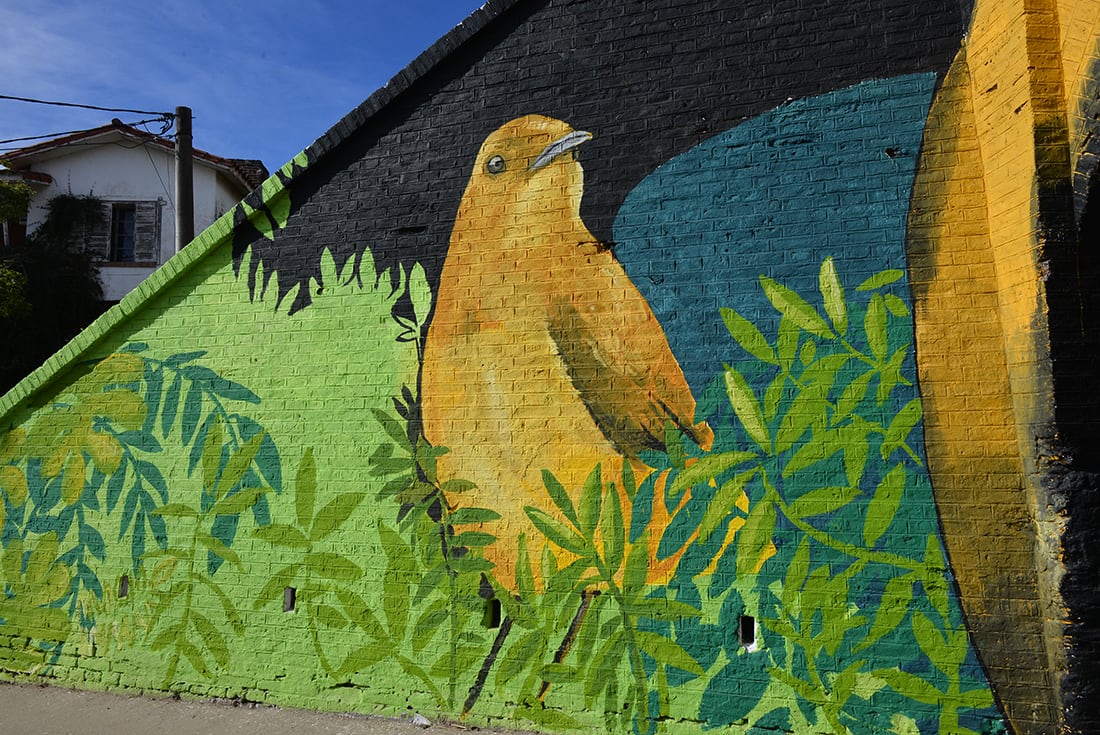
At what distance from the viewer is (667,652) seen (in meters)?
4.43

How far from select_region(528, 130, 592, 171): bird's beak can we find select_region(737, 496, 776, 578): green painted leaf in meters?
Result: 2.78

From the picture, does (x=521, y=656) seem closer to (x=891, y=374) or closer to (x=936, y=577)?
(x=936, y=577)

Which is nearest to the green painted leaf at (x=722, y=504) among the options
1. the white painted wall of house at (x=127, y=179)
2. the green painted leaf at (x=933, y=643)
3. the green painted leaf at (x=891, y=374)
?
the green painted leaf at (x=891, y=374)

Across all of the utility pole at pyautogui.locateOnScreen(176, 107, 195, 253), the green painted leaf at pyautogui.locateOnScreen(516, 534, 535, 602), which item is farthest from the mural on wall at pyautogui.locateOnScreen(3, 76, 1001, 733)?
the utility pole at pyautogui.locateOnScreen(176, 107, 195, 253)

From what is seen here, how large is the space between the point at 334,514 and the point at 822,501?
3.38 metres

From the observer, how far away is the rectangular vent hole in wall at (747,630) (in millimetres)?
4355

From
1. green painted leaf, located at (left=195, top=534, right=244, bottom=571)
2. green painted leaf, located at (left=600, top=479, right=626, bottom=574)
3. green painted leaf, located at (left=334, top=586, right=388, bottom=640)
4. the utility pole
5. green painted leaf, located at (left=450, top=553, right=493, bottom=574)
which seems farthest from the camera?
the utility pole

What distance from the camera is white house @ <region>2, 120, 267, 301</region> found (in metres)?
13.5

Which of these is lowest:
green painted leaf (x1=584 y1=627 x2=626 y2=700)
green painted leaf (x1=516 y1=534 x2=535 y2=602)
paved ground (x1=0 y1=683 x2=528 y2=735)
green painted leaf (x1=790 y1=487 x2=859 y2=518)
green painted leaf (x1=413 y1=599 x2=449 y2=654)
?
paved ground (x1=0 y1=683 x2=528 y2=735)

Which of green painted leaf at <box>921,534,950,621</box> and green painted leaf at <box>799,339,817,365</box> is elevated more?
green painted leaf at <box>799,339,817,365</box>

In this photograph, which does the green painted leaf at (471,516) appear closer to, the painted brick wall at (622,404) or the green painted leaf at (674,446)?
the painted brick wall at (622,404)

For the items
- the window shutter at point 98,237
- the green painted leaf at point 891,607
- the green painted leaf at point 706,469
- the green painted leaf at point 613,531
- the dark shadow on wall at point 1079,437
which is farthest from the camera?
the window shutter at point 98,237

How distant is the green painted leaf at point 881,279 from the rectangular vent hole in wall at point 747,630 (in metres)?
2.21

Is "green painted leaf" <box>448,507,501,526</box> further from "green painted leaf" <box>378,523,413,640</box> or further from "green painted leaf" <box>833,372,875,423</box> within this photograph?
"green painted leaf" <box>833,372,875,423</box>
